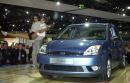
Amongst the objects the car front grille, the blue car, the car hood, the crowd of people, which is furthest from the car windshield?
the crowd of people

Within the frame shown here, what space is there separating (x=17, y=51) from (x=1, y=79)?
29.5ft

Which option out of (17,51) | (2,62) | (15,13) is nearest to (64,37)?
(2,62)

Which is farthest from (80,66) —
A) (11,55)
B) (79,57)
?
(11,55)

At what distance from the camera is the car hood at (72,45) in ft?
23.5

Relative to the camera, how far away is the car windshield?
27.3 feet

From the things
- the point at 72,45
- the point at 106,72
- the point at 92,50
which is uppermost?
the point at 72,45

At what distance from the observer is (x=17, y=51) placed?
16703mm

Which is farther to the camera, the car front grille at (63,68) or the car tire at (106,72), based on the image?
the car tire at (106,72)

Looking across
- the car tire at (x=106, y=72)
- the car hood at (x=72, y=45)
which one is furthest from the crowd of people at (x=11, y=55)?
the car tire at (x=106, y=72)

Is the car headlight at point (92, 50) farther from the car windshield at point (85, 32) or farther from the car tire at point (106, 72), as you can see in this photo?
the car windshield at point (85, 32)

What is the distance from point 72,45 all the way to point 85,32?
61.4 inches

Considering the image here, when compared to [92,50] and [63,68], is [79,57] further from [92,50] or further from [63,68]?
[63,68]

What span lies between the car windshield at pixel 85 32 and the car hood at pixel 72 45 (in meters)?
0.62

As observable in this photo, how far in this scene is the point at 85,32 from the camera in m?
8.77
